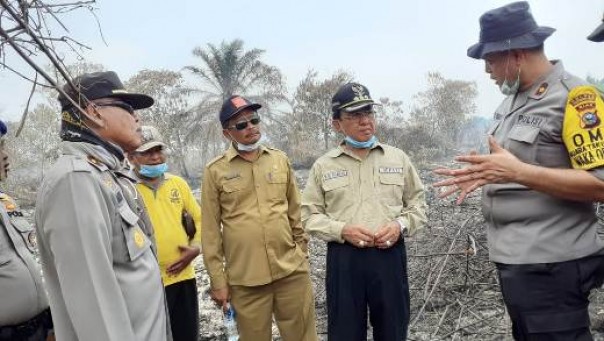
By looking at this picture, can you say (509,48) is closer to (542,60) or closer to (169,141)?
(542,60)

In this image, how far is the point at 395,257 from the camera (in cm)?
294

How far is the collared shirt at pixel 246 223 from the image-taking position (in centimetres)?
309

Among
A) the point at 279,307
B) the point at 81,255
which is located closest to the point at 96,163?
the point at 81,255

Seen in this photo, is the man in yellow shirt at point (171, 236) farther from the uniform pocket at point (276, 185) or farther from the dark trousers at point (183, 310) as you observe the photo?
the uniform pocket at point (276, 185)

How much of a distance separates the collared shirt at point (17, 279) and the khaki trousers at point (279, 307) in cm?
Result: 124

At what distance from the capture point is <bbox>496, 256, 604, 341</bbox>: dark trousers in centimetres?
192

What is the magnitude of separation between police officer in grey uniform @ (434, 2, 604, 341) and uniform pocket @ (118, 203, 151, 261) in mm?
1351

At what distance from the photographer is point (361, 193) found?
3062 millimetres

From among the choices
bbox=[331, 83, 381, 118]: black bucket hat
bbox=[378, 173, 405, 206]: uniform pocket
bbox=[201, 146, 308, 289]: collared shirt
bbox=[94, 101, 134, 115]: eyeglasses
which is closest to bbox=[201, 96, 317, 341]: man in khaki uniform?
bbox=[201, 146, 308, 289]: collared shirt

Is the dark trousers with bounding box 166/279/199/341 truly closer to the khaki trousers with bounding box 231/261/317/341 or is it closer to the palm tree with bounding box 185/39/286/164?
the khaki trousers with bounding box 231/261/317/341

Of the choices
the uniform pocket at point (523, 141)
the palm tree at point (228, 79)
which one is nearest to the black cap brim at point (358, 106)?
the uniform pocket at point (523, 141)

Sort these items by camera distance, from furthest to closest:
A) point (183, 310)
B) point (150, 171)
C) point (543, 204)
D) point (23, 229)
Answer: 1. point (150, 171)
2. point (183, 310)
3. point (23, 229)
4. point (543, 204)

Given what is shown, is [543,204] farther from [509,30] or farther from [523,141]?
[509,30]

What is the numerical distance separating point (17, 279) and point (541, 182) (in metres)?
2.89
